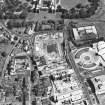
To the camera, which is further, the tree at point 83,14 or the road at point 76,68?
the tree at point 83,14

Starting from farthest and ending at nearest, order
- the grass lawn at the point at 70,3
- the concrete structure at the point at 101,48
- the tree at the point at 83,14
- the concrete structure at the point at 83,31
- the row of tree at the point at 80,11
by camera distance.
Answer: the grass lawn at the point at 70,3, the row of tree at the point at 80,11, the tree at the point at 83,14, the concrete structure at the point at 83,31, the concrete structure at the point at 101,48

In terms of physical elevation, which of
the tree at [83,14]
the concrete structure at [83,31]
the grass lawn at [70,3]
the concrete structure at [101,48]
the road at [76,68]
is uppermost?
the grass lawn at [70,3]

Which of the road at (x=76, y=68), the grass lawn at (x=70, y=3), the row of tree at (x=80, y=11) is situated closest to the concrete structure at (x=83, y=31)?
the road at (x=76, y=68)

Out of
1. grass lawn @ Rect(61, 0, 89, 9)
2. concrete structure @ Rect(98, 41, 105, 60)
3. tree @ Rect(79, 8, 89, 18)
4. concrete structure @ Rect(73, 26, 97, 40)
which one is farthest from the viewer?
grass lawn @ Rect(61, 0, 89, 9)

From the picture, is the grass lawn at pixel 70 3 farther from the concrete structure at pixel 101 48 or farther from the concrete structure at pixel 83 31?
the concrete structure at pixel 101 48

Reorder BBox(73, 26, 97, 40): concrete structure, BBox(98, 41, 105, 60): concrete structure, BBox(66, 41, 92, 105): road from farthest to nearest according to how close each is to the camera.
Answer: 1. BBox(73, 26, 97, 40): concrete structure
2. BBox(98, 41, 105, 60): concrete structure
3. BBox(66, 41, 92, 105): road

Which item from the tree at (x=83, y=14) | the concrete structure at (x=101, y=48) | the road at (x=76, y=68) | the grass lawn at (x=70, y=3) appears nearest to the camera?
the road at (x=76, y=68)

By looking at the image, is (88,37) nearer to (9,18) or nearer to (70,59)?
(70,59)

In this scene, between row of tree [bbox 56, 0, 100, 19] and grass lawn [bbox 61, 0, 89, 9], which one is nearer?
row of tree [bbox 56, 0, 100, 19]

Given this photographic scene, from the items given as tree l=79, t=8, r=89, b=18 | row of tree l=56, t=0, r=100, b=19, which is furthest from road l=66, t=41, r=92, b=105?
tree l=79, t=8, r=89, b=18

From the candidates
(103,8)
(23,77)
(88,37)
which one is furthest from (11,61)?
(103,8)

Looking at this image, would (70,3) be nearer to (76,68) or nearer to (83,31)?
(83,31)

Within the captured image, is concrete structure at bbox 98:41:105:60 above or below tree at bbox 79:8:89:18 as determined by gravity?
below

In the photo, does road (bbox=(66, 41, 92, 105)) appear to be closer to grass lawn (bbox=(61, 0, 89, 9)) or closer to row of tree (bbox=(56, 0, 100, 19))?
row of tree (bbox=(56, 0, 100, 19))
